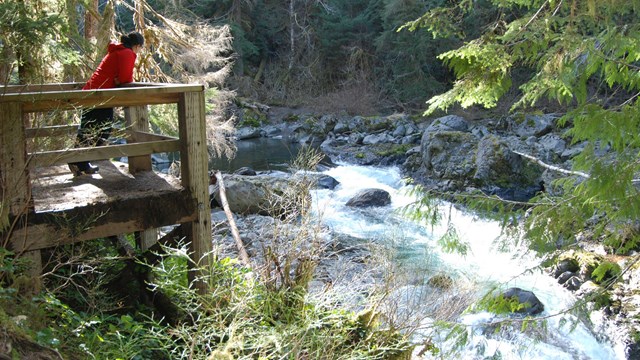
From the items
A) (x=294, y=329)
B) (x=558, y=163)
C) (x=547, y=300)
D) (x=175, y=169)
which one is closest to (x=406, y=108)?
(x=558, y=163)

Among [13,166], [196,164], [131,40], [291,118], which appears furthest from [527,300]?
[291,118]

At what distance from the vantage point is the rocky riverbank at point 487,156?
8.20 m

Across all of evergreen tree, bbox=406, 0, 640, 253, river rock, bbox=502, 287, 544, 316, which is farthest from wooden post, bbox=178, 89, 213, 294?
river rock, bbox=502, 287, 544, 316

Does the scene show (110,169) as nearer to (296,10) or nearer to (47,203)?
(47,203)

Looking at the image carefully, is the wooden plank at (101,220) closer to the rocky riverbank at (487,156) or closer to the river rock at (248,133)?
the rocky riverbank at (487,156)

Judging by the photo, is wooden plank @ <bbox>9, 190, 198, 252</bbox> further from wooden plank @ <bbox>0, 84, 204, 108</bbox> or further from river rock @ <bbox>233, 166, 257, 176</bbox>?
river rock @ <bbox>233, 166, 257, 176</bbox>

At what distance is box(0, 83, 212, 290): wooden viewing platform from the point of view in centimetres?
415

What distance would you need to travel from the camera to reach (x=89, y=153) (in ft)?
15.0

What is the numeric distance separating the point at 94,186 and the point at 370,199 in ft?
31.7

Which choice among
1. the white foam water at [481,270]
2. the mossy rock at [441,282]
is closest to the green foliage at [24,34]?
the white foam water at [481,270]

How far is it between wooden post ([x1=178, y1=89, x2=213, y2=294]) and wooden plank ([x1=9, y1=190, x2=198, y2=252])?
8cm

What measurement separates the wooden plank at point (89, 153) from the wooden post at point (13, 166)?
98 mm

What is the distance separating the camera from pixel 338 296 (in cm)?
462

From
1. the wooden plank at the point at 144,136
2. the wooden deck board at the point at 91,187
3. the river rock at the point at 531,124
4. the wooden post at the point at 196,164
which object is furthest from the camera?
the river rock at the point at 531,124
